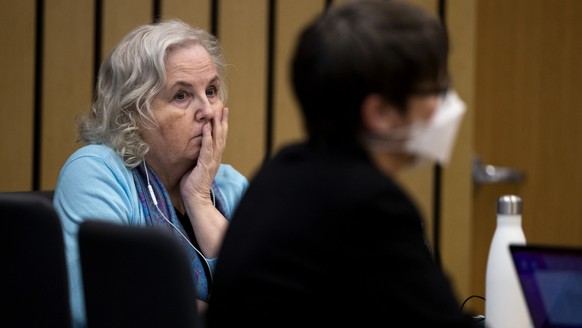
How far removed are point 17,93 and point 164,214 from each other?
1085 mm

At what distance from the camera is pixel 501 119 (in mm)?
4105

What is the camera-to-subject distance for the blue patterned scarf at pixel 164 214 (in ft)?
8.04

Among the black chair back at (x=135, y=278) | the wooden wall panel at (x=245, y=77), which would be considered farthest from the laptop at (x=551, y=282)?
the wooden wall panel at (x=245, y=77)

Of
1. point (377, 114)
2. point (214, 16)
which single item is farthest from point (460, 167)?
point (377, 114)

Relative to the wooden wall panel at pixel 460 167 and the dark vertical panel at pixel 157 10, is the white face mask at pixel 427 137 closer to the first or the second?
the dark vertical panel at pixel 157 10

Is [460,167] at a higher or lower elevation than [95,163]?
lower

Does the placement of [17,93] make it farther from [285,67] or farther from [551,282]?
[551,282]

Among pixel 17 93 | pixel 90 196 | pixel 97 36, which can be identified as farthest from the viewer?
pixel 97 36

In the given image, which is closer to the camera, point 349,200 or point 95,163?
point 349,200

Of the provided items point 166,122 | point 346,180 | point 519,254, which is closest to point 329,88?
point 346,180

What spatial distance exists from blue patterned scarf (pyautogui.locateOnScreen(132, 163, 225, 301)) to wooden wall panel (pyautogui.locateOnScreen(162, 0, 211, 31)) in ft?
3.71

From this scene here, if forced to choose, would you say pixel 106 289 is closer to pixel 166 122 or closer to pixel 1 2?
pixel 166 122

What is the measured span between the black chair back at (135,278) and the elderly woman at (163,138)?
34.2 inches

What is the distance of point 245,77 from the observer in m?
3.67
